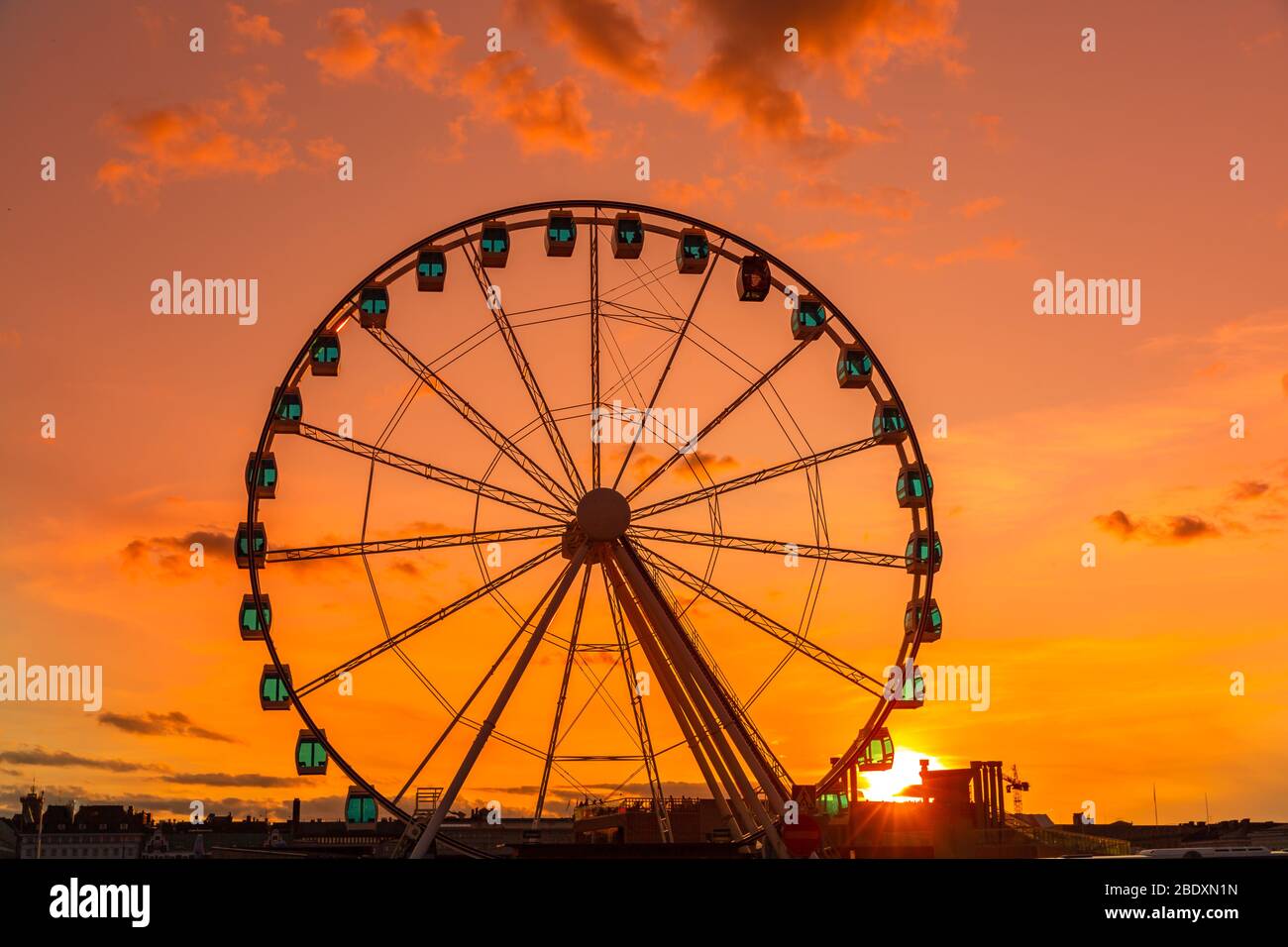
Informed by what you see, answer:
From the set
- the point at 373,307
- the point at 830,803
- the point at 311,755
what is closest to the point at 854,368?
the point at 830,803

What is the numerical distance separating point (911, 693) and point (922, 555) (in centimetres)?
379

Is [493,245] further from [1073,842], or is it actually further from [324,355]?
[1073,842]

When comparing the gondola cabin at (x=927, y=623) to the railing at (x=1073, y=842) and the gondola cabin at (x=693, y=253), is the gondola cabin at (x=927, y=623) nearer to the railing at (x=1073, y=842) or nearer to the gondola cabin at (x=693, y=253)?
the gondola cabin at (x=693, y=253)

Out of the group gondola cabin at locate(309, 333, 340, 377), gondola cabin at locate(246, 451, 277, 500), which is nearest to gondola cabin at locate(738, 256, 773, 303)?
gondola cabin at locate(309, 333, 340, 377)

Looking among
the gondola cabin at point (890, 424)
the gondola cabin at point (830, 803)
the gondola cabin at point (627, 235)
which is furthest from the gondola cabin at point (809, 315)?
the gondola cabin at point (830, 803)

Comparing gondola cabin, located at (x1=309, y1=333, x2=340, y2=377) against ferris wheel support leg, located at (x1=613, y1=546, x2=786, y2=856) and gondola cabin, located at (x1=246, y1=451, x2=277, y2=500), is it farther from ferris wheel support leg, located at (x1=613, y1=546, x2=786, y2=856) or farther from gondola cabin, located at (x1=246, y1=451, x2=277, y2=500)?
ferris wheel support leg, located at (x1=613, y1=546, x2=786, y2=856)

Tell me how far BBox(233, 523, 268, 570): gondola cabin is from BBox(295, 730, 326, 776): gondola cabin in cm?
465

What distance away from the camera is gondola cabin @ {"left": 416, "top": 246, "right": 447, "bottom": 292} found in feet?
135

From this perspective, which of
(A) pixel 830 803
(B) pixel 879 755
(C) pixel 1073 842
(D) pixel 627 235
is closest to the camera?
(A) pixel 830 803

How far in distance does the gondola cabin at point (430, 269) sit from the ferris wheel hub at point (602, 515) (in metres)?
6.92

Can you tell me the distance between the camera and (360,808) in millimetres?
37531
